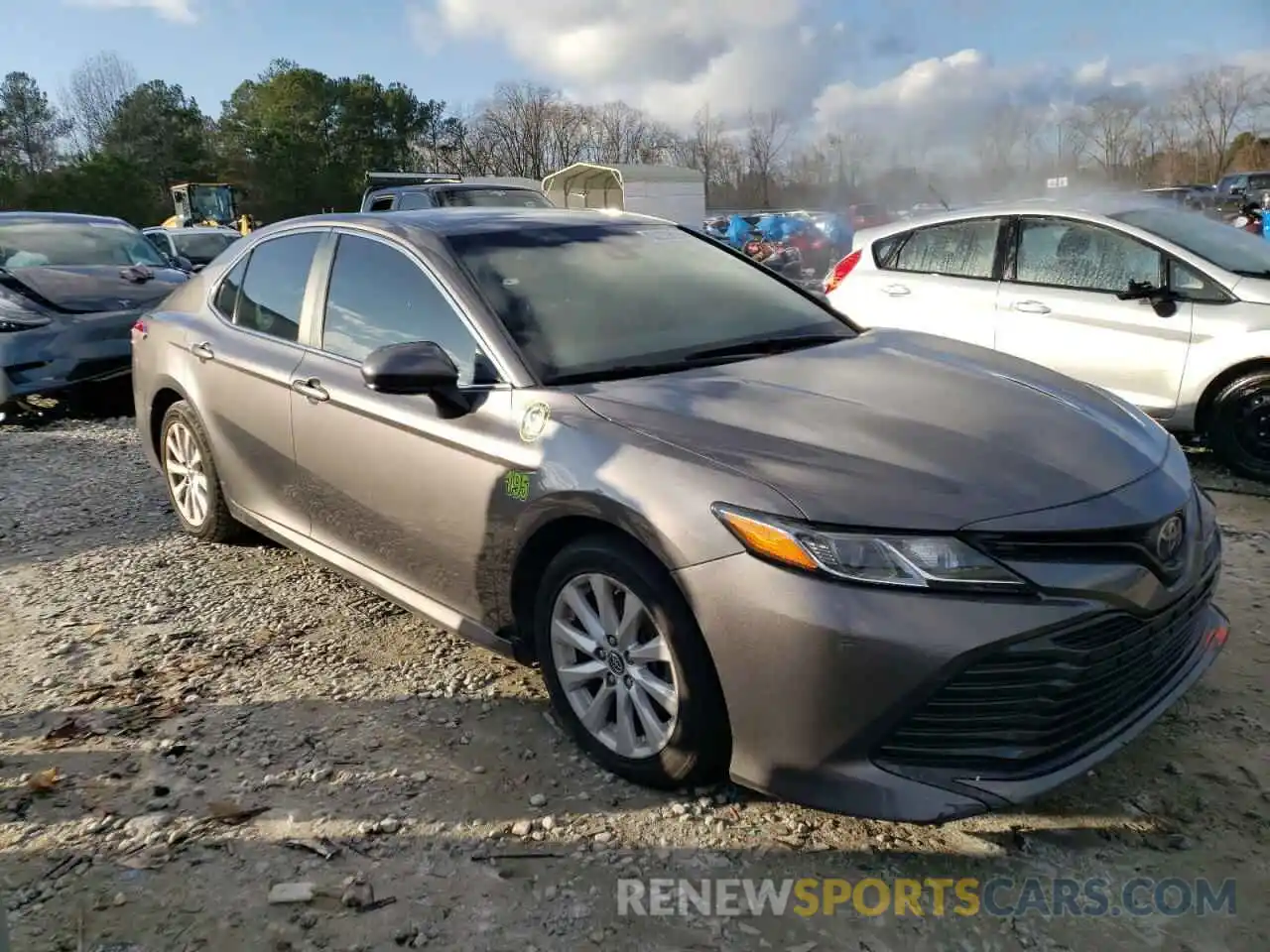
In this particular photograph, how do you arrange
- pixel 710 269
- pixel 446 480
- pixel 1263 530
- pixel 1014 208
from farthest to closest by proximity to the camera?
pixel 1014 208
pixel 1263 530
pixel 710 269
pixel 446 480

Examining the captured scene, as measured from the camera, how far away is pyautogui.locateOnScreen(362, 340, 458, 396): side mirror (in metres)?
2.91

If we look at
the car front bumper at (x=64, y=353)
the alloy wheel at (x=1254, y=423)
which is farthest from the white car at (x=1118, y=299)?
the car front bumper at (x=64, y=353)

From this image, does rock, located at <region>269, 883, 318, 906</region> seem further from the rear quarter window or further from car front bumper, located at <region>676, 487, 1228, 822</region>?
the rear quarter window

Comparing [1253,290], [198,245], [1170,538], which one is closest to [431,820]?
[1170,538]

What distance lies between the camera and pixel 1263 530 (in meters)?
4.61

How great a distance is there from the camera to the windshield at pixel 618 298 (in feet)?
10.3

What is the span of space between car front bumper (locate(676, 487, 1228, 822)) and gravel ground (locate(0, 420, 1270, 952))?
0.83 ft

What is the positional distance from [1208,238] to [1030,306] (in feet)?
3.50

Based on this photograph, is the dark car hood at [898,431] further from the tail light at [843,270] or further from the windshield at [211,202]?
the windshield at [211,202]

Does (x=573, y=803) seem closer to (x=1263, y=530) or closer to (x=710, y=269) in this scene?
(x=710, y=269)

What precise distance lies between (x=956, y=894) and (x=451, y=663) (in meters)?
1.90

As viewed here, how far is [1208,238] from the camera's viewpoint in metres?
5.88

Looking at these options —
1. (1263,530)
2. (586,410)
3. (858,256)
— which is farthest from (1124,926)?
(858,256)

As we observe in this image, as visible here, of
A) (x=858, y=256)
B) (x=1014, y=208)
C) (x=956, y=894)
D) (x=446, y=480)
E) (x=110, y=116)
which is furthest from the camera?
(x=110, y=116)
